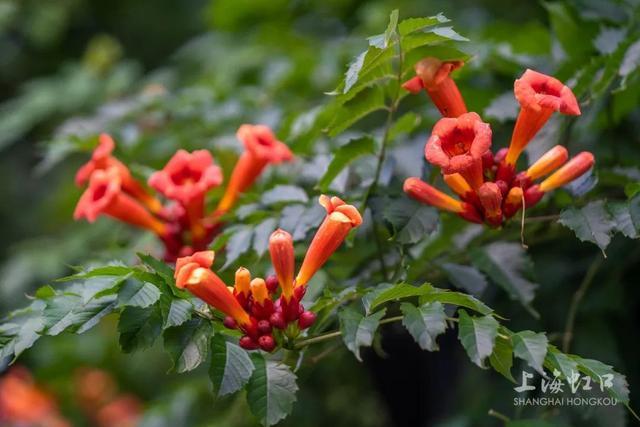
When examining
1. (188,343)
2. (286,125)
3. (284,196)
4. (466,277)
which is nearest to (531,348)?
(466,277)

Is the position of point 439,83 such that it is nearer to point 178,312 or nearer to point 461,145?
point 461,145

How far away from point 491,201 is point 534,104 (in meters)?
0.23

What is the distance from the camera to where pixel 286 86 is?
139 inches

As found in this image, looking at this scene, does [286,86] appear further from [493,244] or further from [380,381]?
[493,244]

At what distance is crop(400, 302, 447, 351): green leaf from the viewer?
153 cm

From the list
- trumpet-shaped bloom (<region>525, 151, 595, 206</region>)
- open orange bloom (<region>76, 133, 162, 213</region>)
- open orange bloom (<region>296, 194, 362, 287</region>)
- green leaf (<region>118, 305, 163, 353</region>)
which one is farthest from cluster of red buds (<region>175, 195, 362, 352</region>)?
open orange bloom (<region>76, 133, 162, 213</region>)

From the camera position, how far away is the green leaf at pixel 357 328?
155 cm

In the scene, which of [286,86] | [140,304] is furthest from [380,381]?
[140,304]

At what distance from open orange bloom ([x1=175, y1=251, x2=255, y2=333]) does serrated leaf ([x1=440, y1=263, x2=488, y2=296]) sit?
0.61m

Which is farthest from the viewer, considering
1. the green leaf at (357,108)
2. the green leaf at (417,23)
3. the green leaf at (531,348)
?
Answer: the green leaf at (357,108)

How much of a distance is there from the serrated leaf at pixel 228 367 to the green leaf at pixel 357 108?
0.60 m

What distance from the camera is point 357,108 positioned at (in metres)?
1.98

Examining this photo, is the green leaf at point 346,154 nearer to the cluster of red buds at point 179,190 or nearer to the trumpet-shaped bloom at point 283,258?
the cluster of red buds at point 179,190

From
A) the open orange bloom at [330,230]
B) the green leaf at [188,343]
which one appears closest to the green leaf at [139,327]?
the green leaf at [188,343]
